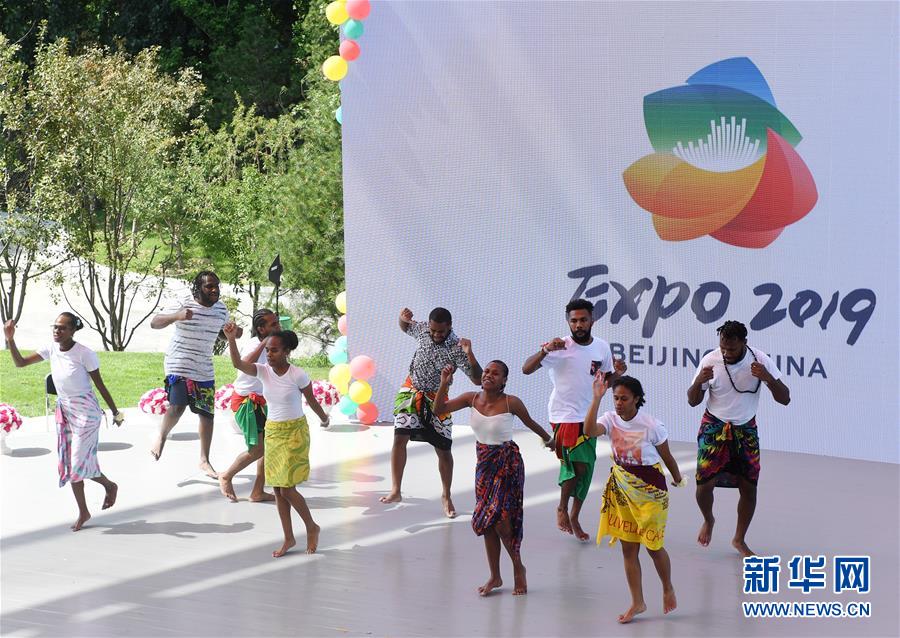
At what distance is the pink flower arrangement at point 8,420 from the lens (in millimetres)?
9836

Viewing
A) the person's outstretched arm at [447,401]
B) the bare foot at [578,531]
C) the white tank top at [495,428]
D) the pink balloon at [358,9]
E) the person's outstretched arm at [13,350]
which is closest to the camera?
the white tank top at [495,428]

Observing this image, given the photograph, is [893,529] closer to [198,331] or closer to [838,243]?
[838,243]

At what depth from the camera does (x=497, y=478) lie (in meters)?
6.22

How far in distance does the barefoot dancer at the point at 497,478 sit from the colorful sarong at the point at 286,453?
3.66 ft

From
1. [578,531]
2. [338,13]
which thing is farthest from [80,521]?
[338,13]

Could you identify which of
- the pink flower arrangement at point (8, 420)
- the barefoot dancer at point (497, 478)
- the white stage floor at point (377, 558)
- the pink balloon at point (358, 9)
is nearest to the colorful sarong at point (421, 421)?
the white stage floor at point (377, 558)

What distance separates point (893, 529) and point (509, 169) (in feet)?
14.4

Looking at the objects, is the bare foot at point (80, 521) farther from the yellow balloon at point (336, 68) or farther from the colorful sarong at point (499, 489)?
the yellow balloon at point (336, 68)

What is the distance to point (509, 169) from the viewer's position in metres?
10.4

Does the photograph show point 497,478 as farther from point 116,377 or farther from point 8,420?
point 116,377

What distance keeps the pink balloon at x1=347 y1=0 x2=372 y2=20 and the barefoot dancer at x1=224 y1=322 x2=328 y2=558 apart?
453 centimetres

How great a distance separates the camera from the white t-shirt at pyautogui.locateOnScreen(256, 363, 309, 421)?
6.96 meters

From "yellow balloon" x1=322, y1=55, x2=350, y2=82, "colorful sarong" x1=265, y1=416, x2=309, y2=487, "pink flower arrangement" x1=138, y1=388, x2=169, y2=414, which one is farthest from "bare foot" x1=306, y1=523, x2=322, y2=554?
"yellow balloon" x1=322, y1=55, x2=350, y2=82

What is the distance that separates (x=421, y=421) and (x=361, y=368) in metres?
2.80
